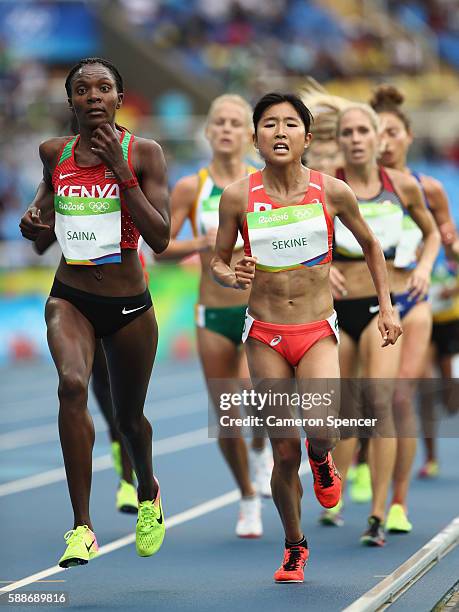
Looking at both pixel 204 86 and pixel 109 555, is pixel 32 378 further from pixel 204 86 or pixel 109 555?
pixel 109 555

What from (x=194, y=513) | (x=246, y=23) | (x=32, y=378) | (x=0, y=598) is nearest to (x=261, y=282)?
(x=0, y=598)

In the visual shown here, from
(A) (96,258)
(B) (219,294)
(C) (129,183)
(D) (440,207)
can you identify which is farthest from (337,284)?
(C) (129,183)

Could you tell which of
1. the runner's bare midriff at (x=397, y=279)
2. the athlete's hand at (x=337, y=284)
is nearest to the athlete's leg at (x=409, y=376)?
the runner's bare midriff at (x=397, y=279)

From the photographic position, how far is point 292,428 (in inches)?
259

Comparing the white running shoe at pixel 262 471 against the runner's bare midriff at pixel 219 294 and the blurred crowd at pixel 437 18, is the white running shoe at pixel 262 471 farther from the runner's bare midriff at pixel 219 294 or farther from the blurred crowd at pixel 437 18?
the blurred crowd at pixel 437 18

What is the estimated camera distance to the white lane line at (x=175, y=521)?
679 centimetres

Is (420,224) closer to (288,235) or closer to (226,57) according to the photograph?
(288,235)

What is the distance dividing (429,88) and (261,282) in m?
23.7

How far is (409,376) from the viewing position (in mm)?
8750

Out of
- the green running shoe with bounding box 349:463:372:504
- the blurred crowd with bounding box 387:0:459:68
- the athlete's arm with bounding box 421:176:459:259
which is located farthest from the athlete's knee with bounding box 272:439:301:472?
the blurred crowd with bounding box 387:0:459:68

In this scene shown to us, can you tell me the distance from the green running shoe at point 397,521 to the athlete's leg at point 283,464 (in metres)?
1.75

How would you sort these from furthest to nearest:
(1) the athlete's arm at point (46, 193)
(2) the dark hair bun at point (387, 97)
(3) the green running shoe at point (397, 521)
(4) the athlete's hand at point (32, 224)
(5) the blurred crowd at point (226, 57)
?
(5) the blurred crowd at point (226, 57)
(2) the dark hair bun at point (387, 97)
(3) the green running shoe at point (397, 521)
(1) the athlete's arm at point (46, 193)
(4) the athlete's hand at point (32, 224)

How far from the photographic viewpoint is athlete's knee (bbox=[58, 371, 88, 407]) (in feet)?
20.1

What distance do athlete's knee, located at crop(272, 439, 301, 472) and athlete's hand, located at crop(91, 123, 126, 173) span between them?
153 centimetres
